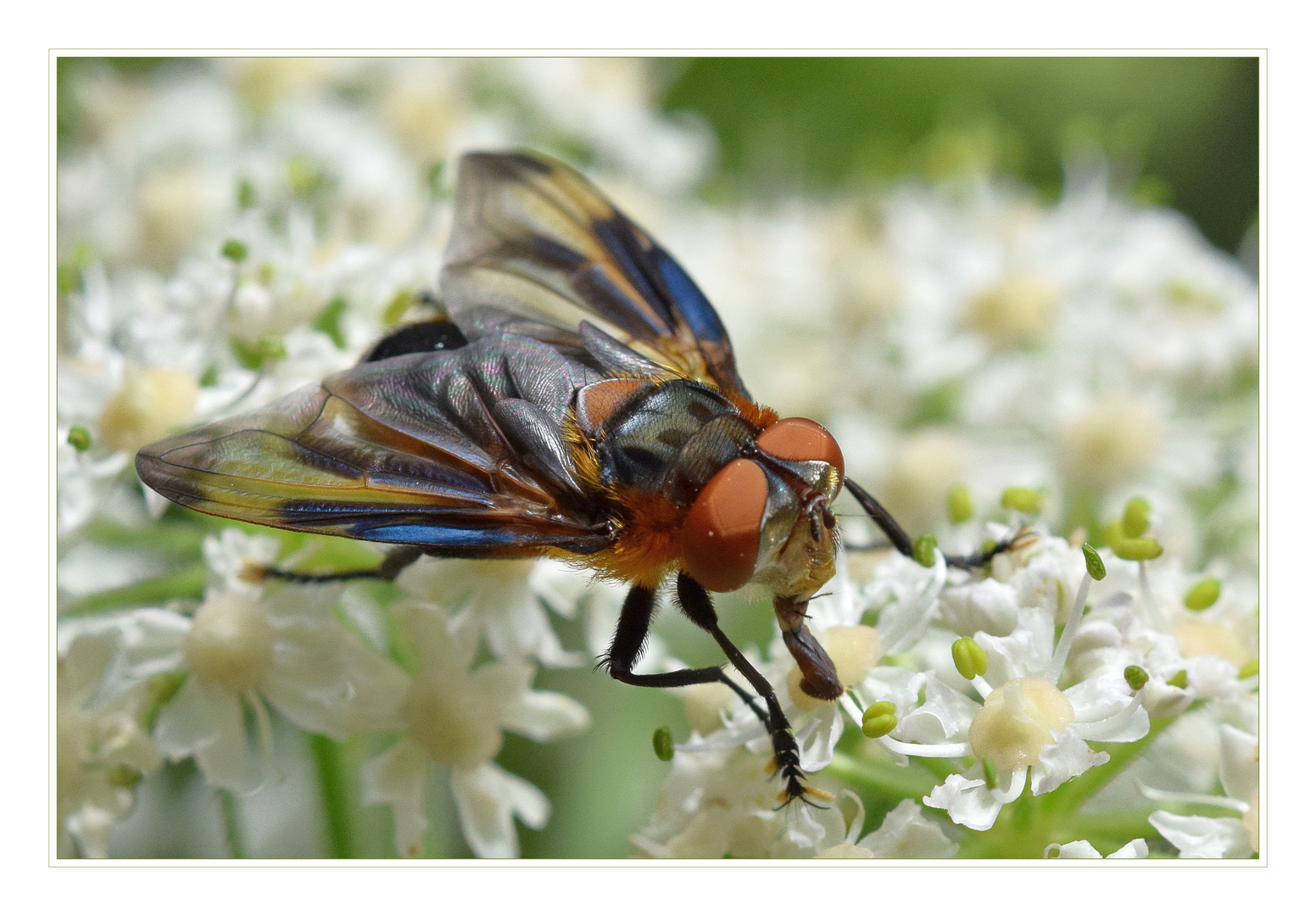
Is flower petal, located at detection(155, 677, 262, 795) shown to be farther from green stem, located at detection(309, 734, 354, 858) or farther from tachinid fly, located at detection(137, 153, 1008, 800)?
tachinid fly, located at detection(137, 153, 1008, 800)

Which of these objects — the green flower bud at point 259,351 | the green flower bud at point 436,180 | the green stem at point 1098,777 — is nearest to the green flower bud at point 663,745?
the green stem at point 1098,777

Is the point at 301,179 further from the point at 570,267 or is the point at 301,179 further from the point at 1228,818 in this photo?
the point at 1228,818

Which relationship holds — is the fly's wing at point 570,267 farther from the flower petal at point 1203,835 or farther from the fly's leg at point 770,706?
the flower petal at point 1203,835

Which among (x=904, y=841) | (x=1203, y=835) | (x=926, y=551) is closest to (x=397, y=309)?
(x=926, y=551)

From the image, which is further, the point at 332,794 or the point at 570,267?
the point at 570,267

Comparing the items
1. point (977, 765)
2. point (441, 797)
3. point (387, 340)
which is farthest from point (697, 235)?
point (977, 765)

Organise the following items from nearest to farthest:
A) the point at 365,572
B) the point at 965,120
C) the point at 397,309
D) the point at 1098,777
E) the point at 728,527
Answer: the point at 728,527, the point at 1098,777, the point at 365,572, the point at 397,309, the point at 965,120
